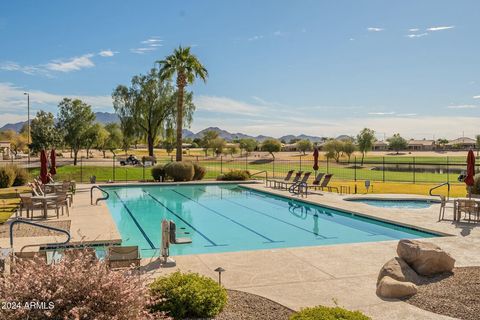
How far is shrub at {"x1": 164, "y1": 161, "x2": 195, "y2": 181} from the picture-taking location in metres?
27.3

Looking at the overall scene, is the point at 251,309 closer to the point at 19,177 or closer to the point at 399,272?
the point at 399,272

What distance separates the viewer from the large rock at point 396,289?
6.60 m

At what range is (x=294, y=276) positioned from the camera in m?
7.82

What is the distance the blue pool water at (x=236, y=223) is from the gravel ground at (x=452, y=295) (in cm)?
499

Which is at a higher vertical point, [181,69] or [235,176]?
[181,69]

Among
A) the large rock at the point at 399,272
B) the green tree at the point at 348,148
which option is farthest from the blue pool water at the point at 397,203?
the green tree at the point at 348,148

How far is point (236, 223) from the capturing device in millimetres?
15430

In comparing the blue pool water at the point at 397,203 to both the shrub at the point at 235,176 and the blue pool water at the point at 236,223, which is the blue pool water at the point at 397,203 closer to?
the blue pool water at the point at 236,223

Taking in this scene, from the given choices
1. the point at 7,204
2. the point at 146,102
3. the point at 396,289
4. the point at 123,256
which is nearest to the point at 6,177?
the point at 7,204

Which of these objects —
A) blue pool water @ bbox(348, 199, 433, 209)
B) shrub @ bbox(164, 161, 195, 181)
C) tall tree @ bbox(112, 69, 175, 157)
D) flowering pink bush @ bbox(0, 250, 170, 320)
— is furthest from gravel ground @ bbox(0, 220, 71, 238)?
tall tree @ bbox(112, 69, 175, 157)

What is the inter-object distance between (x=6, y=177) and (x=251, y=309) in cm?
2102

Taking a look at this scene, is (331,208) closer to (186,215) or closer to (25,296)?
(186,215)

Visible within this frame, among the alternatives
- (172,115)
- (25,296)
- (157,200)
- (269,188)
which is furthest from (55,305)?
(172,115)

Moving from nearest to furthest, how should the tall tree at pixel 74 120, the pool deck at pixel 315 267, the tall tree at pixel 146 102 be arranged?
the pool deck at pixel 315 267, the tall tree at pixel 74 120, the tall tree at pixel 146 102
